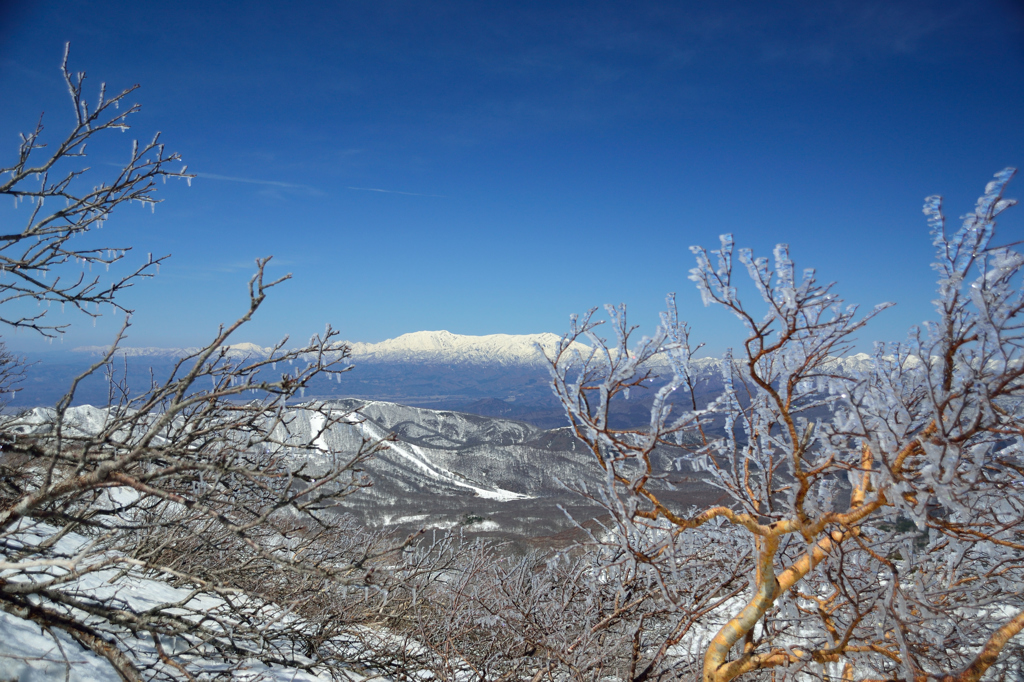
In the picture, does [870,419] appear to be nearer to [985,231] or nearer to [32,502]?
[985,231]

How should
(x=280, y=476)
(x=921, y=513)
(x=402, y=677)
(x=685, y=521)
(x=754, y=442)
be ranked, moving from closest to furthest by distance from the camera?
(x=921, y=513) → (x=280, y=476) → (x=685, y=521) → (x=754, y=442) → (x=402, y=677)

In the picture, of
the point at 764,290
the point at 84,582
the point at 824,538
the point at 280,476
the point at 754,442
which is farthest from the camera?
the point at 84,582

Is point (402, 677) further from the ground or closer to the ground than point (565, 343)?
closer to the ground

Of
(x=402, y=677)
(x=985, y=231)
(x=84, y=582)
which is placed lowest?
(x=402, y=677)

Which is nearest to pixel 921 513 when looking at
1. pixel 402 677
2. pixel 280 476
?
pixel 280 476

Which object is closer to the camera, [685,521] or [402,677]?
[685,521]

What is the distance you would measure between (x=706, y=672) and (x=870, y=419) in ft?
6.51

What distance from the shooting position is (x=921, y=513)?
246 cm

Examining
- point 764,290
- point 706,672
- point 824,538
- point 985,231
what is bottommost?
point 706,672

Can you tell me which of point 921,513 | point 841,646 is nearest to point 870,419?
point 921,513

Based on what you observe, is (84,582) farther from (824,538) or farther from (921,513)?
(921,513)

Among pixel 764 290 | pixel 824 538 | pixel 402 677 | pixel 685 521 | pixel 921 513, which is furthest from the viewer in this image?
pixel 402 677

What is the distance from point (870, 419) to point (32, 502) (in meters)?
4.41

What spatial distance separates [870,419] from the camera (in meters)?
2.77
